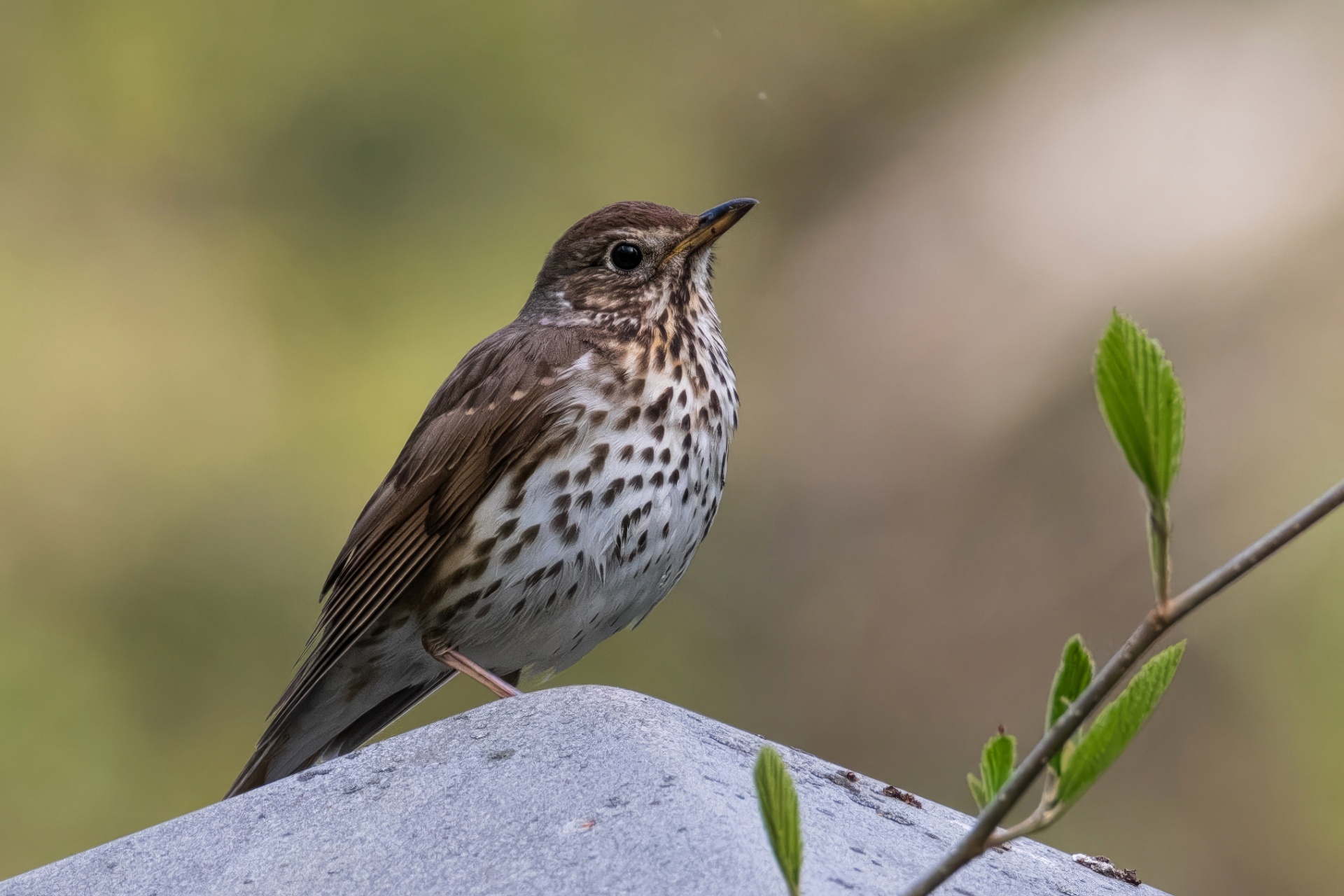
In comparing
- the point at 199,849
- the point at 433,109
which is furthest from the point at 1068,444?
the point at 199,849

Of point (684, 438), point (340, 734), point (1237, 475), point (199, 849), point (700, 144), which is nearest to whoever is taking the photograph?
point (199, 849)

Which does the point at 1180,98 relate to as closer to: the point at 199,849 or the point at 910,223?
the point at 910,223

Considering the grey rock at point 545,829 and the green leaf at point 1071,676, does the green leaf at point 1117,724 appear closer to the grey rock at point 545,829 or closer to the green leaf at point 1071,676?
the green leaf at point 1071,676

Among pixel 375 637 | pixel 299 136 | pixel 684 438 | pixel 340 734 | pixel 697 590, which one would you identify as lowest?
pixel 697 590

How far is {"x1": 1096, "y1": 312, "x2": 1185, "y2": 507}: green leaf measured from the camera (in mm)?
826

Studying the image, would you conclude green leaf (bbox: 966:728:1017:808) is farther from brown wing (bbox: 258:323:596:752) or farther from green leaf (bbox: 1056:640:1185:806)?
brown wing (bbox: 258:323:596:752)

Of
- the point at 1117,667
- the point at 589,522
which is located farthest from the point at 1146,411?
the point at 589,522

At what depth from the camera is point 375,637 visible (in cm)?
302

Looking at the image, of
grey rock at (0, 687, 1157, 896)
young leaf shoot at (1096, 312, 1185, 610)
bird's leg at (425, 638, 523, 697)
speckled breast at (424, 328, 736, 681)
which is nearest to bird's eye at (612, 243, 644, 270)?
speckled breast at (424, 328, 736, 681)

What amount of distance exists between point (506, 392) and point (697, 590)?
377 centimetres

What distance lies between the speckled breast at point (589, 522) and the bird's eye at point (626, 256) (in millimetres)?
373

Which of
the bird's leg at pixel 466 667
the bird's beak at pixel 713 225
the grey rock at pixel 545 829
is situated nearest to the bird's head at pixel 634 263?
the bird's beak at pixel 713 225

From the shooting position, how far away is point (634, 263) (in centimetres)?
335

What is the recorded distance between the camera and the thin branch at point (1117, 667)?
0.81 meters
